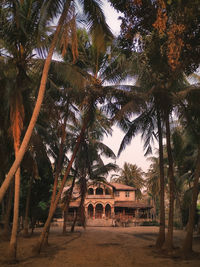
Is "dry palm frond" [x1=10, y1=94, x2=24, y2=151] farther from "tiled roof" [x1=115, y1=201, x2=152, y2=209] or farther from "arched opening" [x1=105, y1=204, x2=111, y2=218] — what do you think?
"arched opening" [x1=105, y1=204, x2=111, y2=218]

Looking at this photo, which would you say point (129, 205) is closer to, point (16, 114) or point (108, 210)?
point (108, 210)

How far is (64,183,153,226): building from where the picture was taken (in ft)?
129

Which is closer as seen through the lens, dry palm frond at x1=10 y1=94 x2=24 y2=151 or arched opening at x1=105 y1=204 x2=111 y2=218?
dry palm frond at x1=10 y1=94 x2=24 y2=151

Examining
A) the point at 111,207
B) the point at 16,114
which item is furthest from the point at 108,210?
the point at 16,114

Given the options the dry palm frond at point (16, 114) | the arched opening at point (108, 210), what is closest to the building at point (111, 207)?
the arched opening at point (108, 210)

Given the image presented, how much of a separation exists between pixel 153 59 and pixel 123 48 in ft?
3.48

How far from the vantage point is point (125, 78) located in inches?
545

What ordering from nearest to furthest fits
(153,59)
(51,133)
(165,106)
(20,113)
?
(153,59), (20,113), (165,106), (51,133)

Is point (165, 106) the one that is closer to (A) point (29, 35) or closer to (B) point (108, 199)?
(A) point (29, 35)

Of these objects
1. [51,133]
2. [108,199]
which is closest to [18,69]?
[51,133]

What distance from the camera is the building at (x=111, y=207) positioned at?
39375 mm

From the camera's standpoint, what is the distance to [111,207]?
41.9m

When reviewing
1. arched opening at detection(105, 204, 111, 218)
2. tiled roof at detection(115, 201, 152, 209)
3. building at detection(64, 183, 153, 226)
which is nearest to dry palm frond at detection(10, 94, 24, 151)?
building at detection(64, 183, 153, 226)

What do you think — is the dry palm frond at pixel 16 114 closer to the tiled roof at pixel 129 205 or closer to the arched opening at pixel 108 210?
the tiled roof at pixel 129 205
